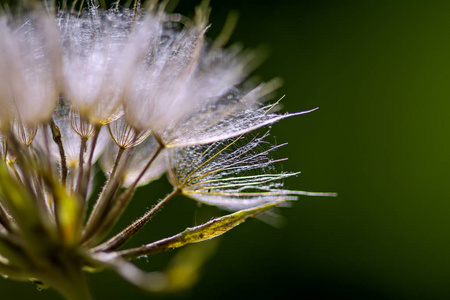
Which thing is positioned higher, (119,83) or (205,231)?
(119,83)

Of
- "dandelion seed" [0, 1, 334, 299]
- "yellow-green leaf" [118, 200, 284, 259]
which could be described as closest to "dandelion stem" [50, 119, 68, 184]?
"dandelion seed" [0, 1, 334, 299]

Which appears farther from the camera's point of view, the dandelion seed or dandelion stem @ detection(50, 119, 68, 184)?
dandelion stem @ detection(50, 119, 68, 184)

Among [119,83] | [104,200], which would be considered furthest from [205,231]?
[119,83]

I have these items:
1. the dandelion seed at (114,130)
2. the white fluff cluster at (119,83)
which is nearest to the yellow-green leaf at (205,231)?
the dandelion seed at (114,130)

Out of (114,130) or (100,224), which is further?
(114,130)

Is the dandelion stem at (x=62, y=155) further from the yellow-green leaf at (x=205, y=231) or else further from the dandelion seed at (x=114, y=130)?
the yellow-green leaf at (x=205, y=231)

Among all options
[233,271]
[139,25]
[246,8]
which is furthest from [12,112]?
[246,8]

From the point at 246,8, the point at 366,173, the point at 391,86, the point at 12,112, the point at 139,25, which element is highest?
the point at 246,8

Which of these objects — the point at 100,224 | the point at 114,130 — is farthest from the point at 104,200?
the point at 114,130

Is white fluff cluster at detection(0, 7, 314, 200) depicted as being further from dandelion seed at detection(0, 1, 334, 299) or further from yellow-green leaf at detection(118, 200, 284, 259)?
yellow-green leaf at detection(118, 200, 284, 259)

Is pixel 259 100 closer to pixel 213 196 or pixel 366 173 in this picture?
pixel 213 196

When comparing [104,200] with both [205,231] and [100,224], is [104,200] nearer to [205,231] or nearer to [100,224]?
[100,224]
